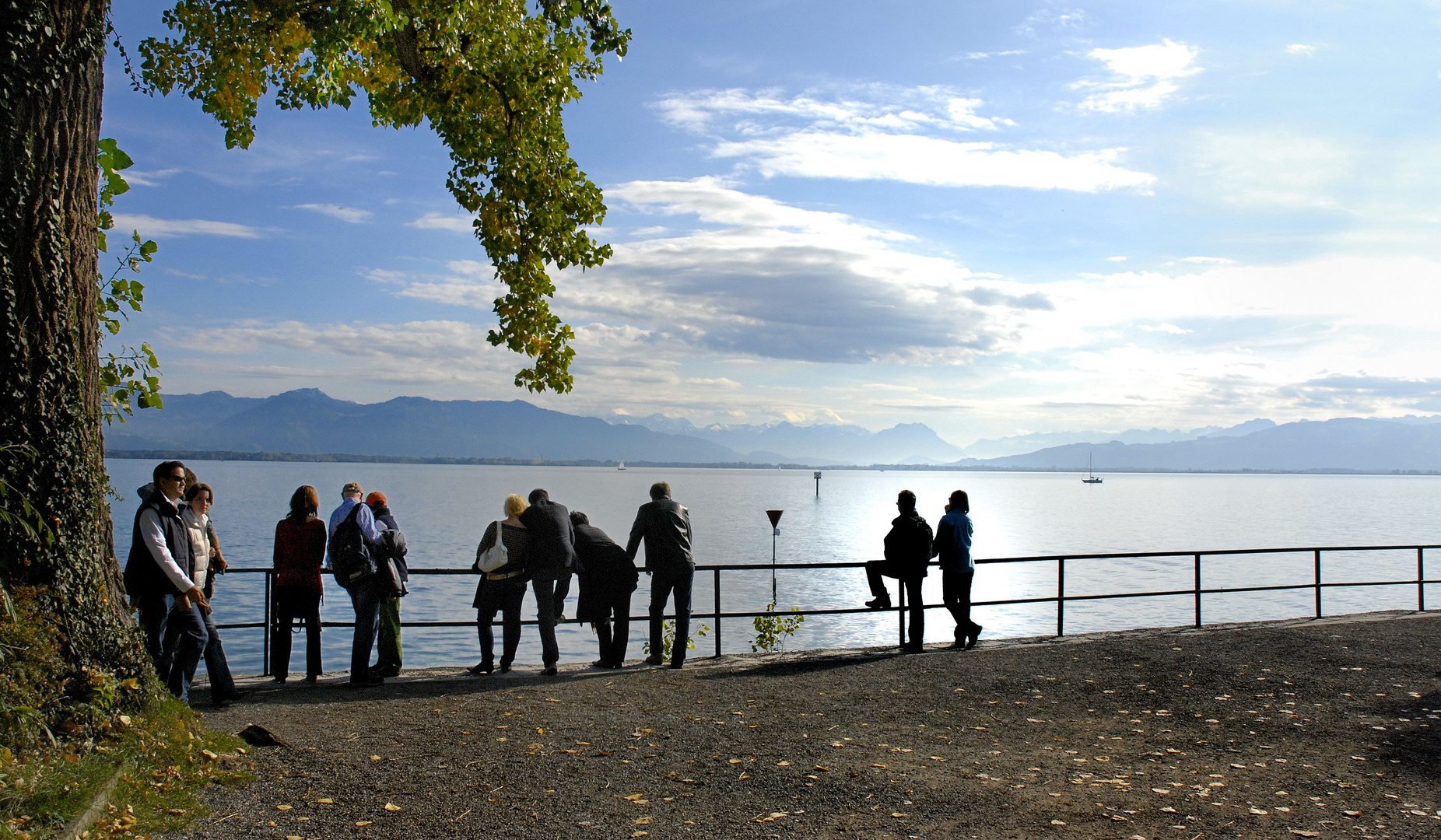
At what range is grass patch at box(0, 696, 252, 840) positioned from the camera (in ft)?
14.3

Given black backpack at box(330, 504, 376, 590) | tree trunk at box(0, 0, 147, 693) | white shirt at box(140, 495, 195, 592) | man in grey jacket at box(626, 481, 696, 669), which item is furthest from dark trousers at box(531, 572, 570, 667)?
tree trunk at box(0, 0, 147, 693)

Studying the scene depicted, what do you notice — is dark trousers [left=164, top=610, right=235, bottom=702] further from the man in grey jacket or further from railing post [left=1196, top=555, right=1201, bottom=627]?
railing post [left=1196, top=555, right=1201, bottom=627]

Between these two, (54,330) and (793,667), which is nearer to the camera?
(54,330)

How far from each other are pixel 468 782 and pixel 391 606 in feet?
12.1

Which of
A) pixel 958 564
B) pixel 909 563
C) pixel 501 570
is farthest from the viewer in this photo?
pixel 958 564

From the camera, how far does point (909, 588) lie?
1063 centimetres

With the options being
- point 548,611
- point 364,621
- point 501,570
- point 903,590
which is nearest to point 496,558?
point 501,570

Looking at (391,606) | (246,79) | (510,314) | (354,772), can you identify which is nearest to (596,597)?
(391,606)

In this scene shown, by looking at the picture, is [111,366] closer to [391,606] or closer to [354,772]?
[391,606]

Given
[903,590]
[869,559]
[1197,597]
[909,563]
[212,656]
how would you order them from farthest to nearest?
1. [869,559]
2. [1197,597]
3. [903,590]
4. [909,563]
5. [212,656]

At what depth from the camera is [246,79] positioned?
9875mm

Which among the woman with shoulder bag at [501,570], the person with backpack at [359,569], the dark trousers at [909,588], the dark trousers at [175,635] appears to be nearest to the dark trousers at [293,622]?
the person with backpack at [359,569]

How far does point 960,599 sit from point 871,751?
4.69 meters

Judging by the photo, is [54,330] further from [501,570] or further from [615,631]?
[615,631]
